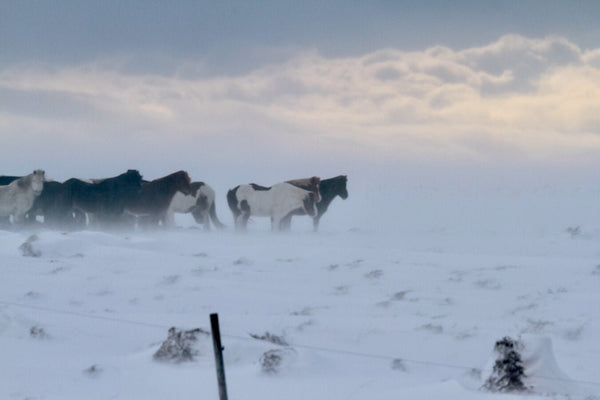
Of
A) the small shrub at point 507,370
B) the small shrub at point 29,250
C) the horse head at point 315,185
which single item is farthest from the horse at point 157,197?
the small shrub at point 507,370

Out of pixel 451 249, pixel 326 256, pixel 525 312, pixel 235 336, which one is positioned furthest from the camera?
pixel 451 249

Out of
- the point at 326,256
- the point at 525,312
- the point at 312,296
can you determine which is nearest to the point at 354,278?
the point at 312,296

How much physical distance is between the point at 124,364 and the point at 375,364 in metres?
2.57

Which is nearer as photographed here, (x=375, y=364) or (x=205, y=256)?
(x=375, y=364)

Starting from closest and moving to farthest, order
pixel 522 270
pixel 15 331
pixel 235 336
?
pixel 235 336, pixel 15 331, pixel 522 270

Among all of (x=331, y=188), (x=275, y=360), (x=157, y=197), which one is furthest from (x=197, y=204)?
(x=275, y=360)

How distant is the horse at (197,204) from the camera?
76.1 ft

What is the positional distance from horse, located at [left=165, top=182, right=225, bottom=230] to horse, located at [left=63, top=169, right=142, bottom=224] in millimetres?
1363

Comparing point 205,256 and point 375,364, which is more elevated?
point 205,256

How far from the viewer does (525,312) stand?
925 cm

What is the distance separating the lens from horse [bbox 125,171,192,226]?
22828 mm

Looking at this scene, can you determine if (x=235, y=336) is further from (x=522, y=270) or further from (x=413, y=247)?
(x=413, y=247)

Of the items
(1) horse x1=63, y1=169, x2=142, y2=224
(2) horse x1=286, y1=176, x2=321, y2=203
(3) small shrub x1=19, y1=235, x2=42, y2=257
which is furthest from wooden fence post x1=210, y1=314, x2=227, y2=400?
(1) horse x1=63, y1=169, x2=142, y2=224

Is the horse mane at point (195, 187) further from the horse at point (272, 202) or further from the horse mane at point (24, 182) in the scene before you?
the horse mane at point (24, 182)
